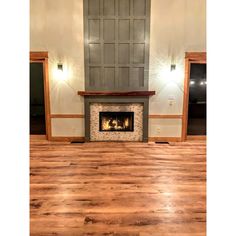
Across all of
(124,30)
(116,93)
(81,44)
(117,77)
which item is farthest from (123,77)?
(81,44)

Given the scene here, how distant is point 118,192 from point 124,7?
4455 millimetres

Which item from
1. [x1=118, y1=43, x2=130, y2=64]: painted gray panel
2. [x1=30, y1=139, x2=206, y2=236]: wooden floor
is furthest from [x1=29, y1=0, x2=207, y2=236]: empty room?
[x1=30, y1=139, x2=206, y2=236]: wooden floor

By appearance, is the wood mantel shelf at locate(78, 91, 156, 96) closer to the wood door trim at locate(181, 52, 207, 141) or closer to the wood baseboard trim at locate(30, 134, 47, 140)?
the wood door trim at locate(181, 52, 207, 141)

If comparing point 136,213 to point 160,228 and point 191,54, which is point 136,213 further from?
point 191,54

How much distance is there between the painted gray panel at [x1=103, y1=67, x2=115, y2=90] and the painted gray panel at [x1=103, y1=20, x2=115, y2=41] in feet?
2.47

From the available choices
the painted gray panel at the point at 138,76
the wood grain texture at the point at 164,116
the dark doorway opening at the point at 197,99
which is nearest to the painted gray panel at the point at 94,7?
the painted gray panel at the point at 138,76

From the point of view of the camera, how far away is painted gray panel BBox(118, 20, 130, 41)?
5.47 m

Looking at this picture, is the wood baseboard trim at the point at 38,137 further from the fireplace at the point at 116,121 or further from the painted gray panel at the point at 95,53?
the painted gray panel at the point at 95,53

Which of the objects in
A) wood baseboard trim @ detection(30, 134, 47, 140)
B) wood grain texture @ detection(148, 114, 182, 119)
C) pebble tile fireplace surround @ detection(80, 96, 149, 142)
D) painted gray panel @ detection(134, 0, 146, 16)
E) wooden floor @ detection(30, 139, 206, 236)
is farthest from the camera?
wood baseboard trim @ detection(30, 134, 47, 140)

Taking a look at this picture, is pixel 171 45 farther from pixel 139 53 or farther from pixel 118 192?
pixel 118 192

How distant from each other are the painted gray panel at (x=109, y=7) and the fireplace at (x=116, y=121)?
8.04 ft
